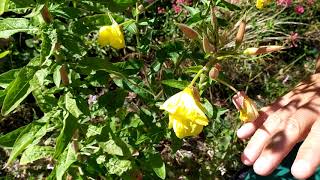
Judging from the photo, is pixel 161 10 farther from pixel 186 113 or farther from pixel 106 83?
pixel 186 113

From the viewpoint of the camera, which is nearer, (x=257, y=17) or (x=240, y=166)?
(x=240, y=166)

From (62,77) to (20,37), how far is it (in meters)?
1.49

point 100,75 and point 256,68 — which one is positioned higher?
point 100,75

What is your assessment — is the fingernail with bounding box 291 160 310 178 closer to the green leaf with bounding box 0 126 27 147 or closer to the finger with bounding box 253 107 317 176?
the finger with bounding box 253 107 317 176

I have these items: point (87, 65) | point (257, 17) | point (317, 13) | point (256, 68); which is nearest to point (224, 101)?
point (256, 68)

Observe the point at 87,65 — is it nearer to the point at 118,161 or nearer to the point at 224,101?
the point at 118,161

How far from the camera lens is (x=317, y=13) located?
3680 mm

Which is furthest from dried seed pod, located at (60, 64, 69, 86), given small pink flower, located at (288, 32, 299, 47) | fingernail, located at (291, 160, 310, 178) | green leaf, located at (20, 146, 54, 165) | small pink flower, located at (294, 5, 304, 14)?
small pink flower, located at (294, 5, 304, 14)

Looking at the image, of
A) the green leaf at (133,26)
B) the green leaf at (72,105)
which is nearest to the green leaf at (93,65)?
the green leaf at (72,105)

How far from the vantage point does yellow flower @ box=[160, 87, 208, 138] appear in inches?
52.2

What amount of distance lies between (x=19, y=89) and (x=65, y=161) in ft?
1.40

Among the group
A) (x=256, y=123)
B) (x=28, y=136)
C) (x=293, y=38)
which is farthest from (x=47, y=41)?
(x=293, y=38)

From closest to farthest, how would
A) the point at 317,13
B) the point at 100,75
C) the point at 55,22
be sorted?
the point at 55,22 < the point at 100,75 < the point at 317,13

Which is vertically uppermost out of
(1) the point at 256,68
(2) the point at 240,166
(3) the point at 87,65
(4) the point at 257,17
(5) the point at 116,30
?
(5) the point at 116,30
